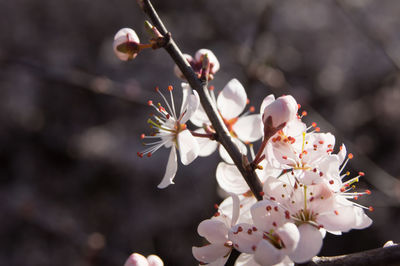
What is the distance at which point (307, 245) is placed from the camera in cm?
82

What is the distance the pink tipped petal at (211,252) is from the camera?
37.5 inches

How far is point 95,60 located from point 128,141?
1.13 meters

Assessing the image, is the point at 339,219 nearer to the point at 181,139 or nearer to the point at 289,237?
the point at 289,237

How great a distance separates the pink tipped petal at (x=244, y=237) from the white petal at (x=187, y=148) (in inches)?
8.3

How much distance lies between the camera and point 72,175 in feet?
11.4

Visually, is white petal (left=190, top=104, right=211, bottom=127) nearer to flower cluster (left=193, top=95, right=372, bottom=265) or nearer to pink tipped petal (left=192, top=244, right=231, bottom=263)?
flower cluster (left=193, top=95, right=372, bottom=265)

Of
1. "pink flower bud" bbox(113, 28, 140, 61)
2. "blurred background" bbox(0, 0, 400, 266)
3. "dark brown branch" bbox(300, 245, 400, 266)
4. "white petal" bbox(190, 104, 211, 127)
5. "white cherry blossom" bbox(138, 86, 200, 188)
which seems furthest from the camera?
"blurred background" bbox(0, 0, 400, 266)

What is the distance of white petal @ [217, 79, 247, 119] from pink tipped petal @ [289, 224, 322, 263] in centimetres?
49

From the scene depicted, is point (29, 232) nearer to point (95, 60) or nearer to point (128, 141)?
point (128, 141)

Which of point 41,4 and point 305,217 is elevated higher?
point 41,4

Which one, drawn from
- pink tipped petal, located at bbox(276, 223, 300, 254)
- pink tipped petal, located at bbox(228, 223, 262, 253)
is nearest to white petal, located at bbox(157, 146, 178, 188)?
pink tipped petal, located at bbox(228, 223, 262, 253)

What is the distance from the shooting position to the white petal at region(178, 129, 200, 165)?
0.99 meters

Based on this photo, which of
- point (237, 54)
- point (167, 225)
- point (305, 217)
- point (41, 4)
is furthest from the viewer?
point (41, 4)

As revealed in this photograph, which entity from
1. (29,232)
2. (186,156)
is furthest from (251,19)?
(186,156)
